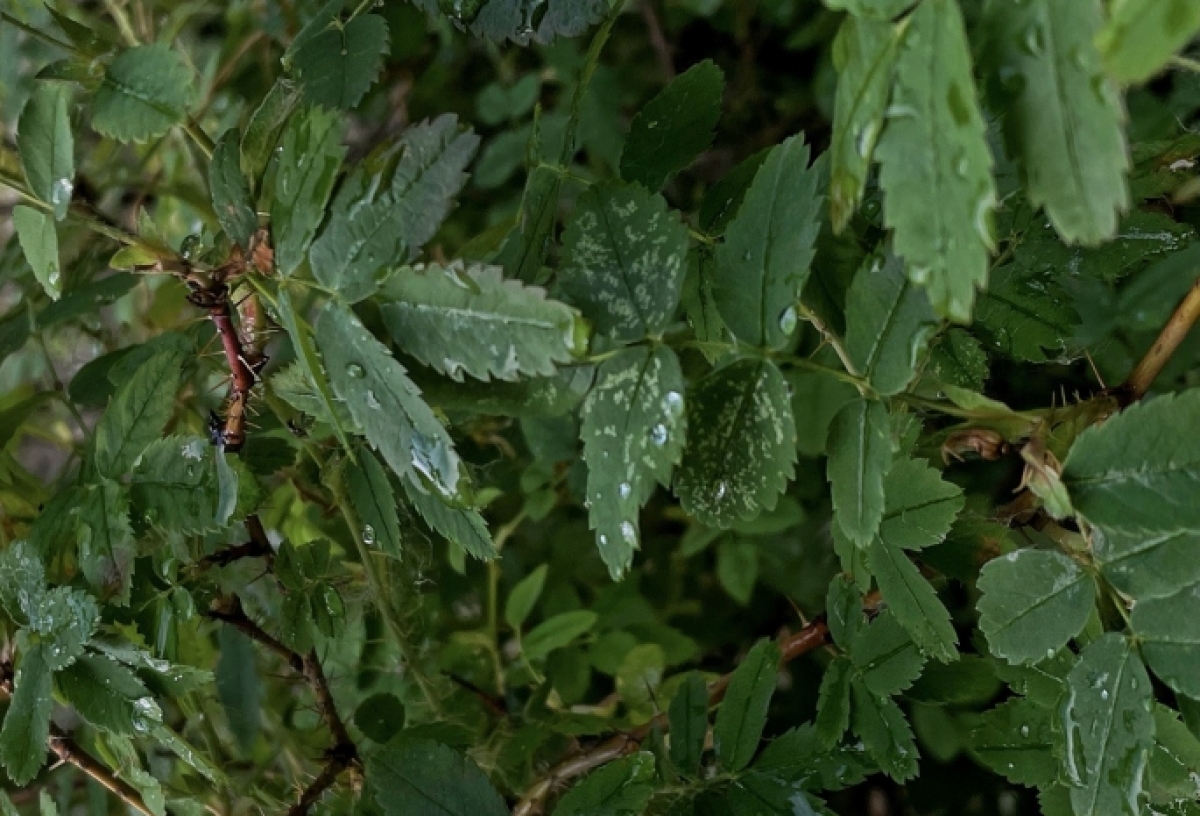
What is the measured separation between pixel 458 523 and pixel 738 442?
0.63 ft

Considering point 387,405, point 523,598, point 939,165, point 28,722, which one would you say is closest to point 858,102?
point 939,165

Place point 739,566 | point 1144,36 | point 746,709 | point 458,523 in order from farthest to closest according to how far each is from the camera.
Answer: point 739,566 < point 746,709 < point 458,523 < point 1144,36

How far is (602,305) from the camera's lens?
0.57m

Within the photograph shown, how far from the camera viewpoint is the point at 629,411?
55cm

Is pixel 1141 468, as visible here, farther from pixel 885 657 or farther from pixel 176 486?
pixel 176 486

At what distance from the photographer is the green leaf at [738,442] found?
57 centimetres

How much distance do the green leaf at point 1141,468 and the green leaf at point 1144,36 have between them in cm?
21

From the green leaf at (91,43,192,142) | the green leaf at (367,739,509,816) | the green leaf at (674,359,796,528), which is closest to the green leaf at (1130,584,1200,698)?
the green leaf at (674,359,796,528)

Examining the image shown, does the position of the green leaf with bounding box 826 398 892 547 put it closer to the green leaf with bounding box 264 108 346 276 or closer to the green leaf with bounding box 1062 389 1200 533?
the green leaf with bounding box 1062 389 1200 533

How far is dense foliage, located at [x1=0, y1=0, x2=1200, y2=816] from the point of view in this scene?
1.64 ft

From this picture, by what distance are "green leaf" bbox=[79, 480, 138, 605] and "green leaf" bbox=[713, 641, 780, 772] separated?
1.47ft

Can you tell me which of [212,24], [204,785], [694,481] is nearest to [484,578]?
[204,785]

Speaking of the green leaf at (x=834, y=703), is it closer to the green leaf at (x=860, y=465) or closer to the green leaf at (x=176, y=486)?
the green leaf at (x=860, y=465)

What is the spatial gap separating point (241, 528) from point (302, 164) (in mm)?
388
